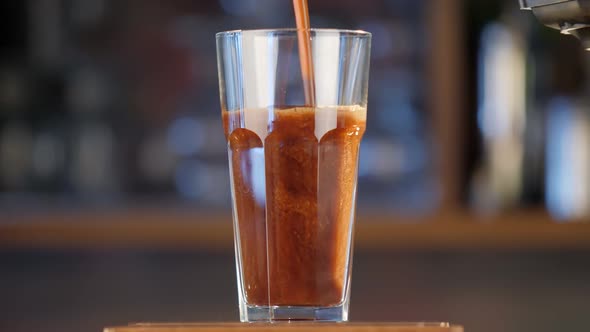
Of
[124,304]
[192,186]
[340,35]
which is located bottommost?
[124,304]

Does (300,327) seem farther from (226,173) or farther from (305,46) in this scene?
(226,173)

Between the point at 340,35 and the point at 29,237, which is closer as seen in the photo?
the point at 340,35

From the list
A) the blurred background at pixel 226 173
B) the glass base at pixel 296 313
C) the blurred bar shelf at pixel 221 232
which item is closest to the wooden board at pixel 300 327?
the glass base at pixel 296 313

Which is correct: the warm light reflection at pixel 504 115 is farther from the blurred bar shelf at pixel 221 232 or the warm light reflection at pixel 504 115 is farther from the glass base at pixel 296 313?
the glass base at pixel 296 313

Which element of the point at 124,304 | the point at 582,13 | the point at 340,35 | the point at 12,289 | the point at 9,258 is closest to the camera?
the point at 582,13

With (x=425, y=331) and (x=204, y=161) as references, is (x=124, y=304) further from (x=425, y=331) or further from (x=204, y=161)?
(x=425, y=331)

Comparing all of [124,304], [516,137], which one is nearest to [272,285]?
[124,304]

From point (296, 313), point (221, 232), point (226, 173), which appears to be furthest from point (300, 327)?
point (226, 173)
